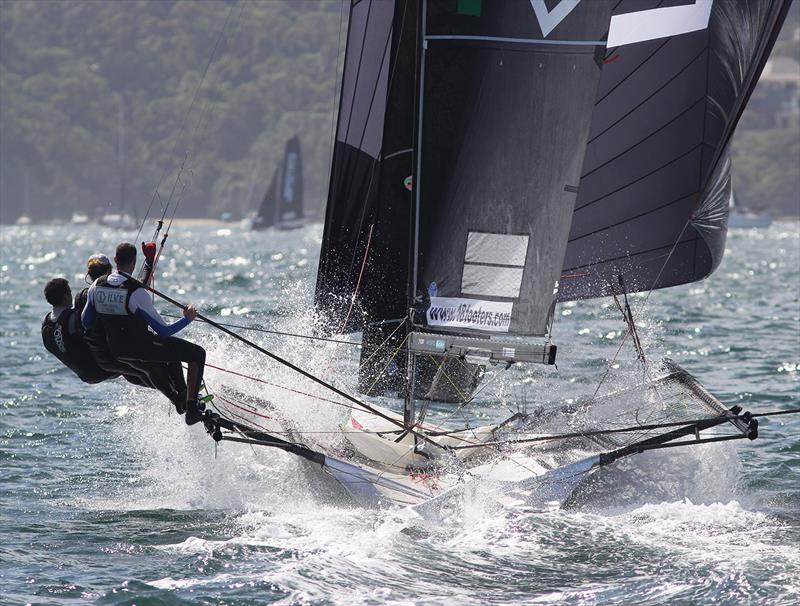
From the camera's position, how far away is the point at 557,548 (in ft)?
22.1

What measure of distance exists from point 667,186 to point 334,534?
320 cm

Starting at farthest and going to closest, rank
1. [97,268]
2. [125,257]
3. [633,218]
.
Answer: [633,218] < [97,268] < [125,257]

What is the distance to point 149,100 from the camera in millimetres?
110312

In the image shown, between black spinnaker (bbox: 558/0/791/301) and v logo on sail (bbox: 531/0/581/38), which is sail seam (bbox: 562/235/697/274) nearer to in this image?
black spinnaker (bbox: 558/0/791/301)

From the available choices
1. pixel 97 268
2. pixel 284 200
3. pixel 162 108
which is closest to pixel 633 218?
pixel 97 268

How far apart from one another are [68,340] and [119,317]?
0.40 meters

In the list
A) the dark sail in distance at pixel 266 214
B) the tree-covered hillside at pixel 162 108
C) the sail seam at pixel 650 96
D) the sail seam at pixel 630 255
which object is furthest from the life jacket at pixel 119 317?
the tree-covered hillside at pixel 162 108

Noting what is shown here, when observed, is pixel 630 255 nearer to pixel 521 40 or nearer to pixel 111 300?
pixel 521 40

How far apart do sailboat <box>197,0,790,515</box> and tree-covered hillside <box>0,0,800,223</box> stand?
280 feet

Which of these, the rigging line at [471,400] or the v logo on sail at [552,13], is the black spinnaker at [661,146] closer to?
the v logo on sail at [552,13]

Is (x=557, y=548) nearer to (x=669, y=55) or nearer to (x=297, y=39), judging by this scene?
(x=669, y=55)

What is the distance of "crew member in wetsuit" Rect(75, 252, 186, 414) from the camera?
23.8 feet

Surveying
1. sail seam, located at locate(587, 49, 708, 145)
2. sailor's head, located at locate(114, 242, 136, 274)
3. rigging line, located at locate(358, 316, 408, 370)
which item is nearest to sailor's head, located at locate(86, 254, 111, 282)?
sailor's head, located at locate(114, 242, 136, 274)

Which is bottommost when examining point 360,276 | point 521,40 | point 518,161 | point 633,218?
point 360,276
